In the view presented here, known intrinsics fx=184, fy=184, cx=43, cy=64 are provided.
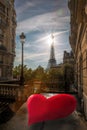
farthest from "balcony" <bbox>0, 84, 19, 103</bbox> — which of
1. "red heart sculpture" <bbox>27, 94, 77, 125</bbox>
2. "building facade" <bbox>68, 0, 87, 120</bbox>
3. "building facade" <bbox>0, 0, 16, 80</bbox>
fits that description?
"building facade" <bbox>0, 0, 16, 80</bbox>

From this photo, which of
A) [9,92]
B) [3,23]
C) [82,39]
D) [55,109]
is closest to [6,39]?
[3,23]

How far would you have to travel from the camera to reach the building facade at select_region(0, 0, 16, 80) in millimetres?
45781

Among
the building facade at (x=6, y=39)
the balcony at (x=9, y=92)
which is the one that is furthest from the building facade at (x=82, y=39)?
the building facade at (x=6, y=39)

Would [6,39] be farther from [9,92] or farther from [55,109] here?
[55,109]

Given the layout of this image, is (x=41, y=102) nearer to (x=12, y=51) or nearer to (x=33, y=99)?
(x=33, y=99)

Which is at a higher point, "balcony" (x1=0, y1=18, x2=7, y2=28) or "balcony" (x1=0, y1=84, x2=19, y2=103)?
"balcony" (x1=0, y1=18, x2=7, y2=28)

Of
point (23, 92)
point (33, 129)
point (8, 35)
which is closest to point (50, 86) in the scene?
point (23, 92)

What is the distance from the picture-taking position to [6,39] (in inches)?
1917

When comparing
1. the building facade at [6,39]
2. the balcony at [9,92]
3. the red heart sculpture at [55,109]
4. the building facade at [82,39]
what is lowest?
the balcony at [9,92]

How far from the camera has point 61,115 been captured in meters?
3.10

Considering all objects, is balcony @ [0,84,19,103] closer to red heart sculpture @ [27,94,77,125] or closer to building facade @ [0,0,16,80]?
red heart sculpture @ [27,94,77,125]

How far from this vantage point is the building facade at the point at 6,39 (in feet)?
150

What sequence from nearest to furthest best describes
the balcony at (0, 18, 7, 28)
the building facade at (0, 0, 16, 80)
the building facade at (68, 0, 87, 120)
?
the building facade at (68, 0, 87, 120) < the balcony at (0, 18, 7, 28) < the building facade at (0, 0, 16, 80)

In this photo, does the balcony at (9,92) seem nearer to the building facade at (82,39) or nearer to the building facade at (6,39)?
the building facade at (82,39)
